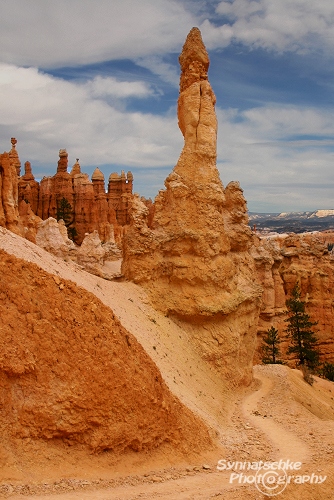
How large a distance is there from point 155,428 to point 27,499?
3.45 metres

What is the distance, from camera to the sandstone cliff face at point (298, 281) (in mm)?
36375

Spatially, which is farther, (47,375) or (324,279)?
(324,279)

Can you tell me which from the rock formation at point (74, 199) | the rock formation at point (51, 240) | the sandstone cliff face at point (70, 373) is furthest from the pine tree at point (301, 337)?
the rock formation at point (74, 199)

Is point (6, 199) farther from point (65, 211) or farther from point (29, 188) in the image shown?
point (29, 188)

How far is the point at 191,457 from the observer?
11.3 meters

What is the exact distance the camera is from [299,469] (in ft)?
37.4

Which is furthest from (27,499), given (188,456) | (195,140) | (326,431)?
(195,140)

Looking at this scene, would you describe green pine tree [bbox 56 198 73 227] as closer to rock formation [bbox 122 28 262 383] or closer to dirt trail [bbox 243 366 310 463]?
rock formation [bbox 122 28 262 383]

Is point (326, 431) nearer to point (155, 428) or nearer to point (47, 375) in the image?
point (155, 428)

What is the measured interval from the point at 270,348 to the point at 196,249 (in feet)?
55.9

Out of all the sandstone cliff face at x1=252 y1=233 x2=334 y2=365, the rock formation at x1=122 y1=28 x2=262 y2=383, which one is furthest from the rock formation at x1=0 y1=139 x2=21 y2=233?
the sandstone cliff face at x1=252 y1=233 x2=334 y2=365

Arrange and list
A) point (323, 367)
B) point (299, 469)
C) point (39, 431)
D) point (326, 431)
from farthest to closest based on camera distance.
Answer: point (323, 367) → point (326, 431) → point (299, 469) → point (39, 431)

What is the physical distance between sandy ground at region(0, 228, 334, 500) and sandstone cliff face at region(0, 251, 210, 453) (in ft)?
1.70

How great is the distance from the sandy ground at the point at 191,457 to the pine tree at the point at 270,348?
934cm
